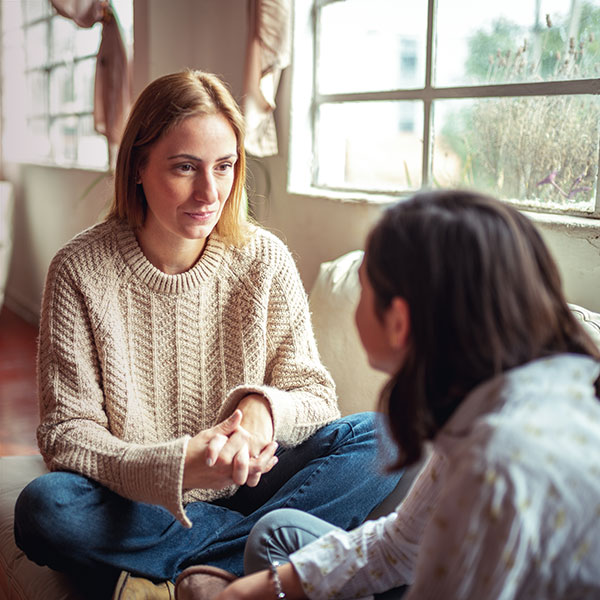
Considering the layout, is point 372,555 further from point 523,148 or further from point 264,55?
point 264,55

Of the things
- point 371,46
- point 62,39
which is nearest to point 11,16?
point 62,39

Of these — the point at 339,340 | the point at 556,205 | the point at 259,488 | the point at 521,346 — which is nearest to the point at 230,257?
the point at 339,340

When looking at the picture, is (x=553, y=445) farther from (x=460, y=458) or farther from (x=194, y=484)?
(x=194, y=484)

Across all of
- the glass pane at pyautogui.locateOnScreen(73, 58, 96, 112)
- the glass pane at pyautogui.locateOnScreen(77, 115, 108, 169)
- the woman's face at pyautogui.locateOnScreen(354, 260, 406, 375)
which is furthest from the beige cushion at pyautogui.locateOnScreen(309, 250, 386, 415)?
the glass pane at pyautogui.locateOnScreen(73, 58, 96, 112)

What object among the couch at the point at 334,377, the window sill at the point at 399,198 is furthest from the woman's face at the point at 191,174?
the couch at the point at 334,377

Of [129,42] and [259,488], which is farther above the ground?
[129,42]

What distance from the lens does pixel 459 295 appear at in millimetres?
746

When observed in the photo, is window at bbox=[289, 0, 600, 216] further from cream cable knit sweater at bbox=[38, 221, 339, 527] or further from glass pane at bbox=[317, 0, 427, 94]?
cream cable knit sweater at bbox=[38, 221, 339, 527]

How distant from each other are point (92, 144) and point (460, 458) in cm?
394

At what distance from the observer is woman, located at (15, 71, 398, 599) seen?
1.32 m

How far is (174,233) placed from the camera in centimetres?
Result: 155

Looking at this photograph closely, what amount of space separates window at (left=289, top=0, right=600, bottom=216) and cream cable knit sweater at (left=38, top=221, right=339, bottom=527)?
667mm

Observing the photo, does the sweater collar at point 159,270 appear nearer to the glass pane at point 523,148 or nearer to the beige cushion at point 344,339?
the beige cushion at point 344,339

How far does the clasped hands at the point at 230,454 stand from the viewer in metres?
1.26
